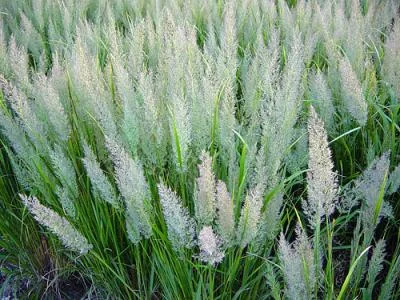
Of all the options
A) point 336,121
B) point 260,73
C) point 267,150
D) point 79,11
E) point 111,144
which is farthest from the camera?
point 79,11

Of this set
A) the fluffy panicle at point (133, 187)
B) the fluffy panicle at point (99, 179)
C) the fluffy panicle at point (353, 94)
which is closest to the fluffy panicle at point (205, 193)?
the fluffy panicle at point (133, 187)

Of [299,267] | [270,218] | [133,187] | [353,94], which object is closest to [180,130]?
[133,187]

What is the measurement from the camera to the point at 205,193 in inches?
37.5

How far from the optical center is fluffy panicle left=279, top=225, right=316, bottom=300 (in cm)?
90

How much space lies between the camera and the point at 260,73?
152 cm

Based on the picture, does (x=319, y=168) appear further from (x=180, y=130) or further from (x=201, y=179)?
(x=180, y=130)

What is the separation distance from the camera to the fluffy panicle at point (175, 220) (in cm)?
96

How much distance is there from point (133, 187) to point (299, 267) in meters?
0.38

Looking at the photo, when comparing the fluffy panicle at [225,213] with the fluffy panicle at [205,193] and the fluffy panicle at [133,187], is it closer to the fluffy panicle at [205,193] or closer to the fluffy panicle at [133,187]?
the fluffy panicle at [205,193]

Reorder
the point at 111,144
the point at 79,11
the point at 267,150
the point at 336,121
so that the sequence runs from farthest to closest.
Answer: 1. the point at 79,11
2. the point at 336,121
3. the point at 267,150
4. the point at 111,144

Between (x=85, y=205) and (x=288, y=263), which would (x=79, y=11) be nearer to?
(x=85, y=205)

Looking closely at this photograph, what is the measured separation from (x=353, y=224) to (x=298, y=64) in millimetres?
561

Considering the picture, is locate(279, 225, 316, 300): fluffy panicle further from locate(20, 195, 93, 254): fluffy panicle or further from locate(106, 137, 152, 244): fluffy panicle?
locate(20, 195, 93, 254): fluffy panicle

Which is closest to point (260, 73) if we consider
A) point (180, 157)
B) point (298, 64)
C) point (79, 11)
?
point (298, 64)
